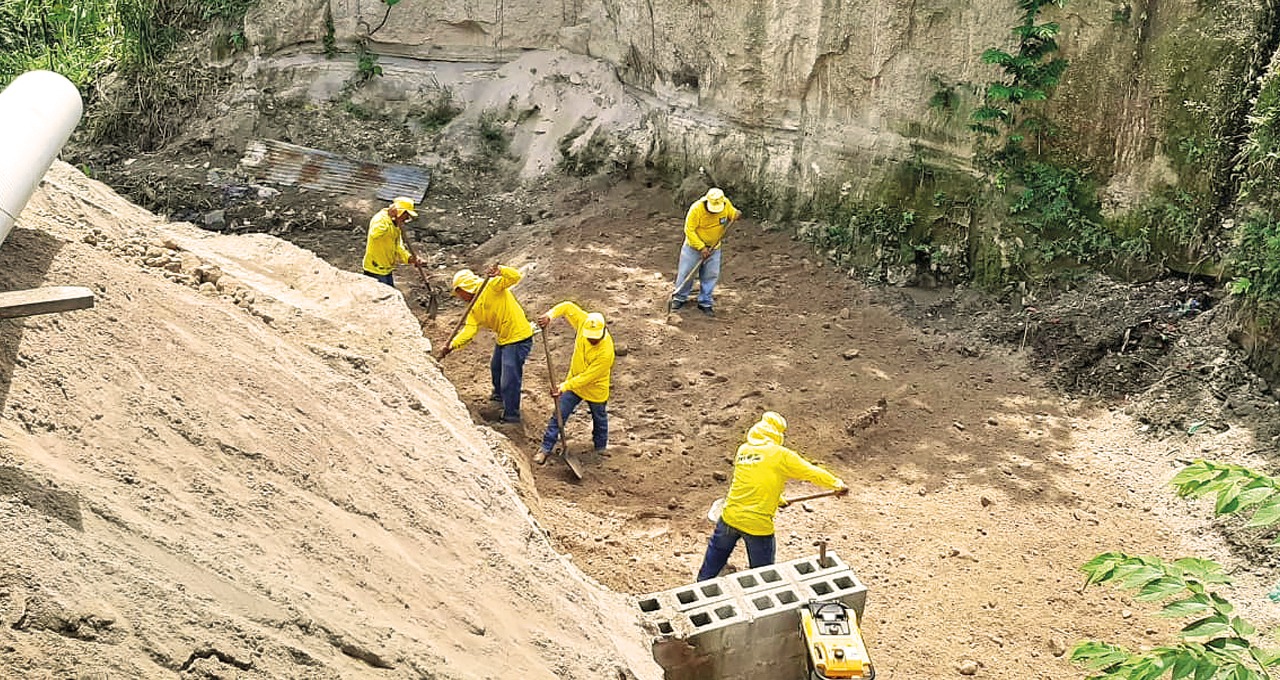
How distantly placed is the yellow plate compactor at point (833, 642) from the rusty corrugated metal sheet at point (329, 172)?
962 cm

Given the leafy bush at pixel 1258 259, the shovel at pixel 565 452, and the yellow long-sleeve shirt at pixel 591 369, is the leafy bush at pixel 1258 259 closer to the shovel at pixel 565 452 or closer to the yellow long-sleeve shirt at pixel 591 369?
the yellow long-sleeve shirt at pixel 591 369

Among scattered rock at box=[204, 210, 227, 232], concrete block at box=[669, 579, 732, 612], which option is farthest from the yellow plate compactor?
scattered rock at box=[204, 210, 227, 232]

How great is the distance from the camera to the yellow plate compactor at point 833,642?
5.43m

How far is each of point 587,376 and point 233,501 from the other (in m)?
4.40

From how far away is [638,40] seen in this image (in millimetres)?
13477

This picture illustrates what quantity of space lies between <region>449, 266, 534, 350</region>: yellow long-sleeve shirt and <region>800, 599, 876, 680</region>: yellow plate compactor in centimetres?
413

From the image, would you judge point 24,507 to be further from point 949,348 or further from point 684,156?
point 684,156

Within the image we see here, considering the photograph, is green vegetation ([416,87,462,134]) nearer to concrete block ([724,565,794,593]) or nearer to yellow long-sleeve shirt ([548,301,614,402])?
yellow long-sleeve shirt ([548,301,614,402])

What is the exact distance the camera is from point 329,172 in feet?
46.4

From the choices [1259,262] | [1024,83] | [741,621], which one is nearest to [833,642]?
[741,621]

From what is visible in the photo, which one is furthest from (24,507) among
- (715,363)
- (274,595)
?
(715,363)

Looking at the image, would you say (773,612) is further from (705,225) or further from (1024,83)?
(1024,83)

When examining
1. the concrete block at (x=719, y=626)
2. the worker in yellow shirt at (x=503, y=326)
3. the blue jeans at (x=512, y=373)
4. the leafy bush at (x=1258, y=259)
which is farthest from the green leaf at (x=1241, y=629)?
the blue jeans at (x=512, y=373)

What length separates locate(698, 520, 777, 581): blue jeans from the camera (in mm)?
6855
